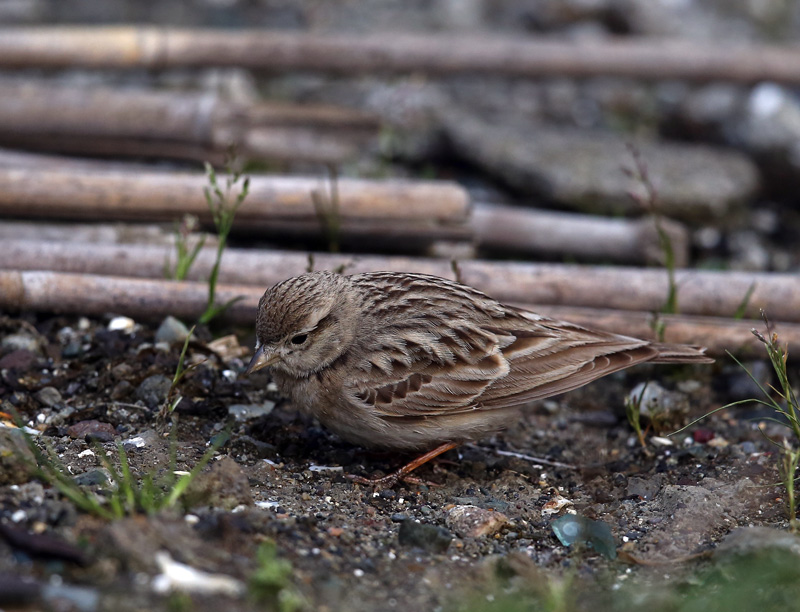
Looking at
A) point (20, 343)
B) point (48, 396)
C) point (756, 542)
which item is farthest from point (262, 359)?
point (756, 542)

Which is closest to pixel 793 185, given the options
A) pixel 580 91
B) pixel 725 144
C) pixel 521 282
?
pixel 725 144

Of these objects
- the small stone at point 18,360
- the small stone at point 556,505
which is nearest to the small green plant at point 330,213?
the small stone at point 18,360

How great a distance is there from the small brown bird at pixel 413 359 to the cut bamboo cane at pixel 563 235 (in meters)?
2.23

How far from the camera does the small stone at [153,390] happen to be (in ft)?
17.5

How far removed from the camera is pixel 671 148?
31.5ft

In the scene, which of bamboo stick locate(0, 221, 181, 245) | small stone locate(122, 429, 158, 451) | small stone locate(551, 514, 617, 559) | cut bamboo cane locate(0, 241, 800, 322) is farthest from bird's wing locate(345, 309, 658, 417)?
bamboo stick locate(0, 221, 181, 245)

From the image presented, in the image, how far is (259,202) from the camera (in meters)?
A: 6.80

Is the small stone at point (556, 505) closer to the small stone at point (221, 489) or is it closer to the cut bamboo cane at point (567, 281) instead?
the small stone at point (221, 489)

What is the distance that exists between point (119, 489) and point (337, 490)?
3.78ft

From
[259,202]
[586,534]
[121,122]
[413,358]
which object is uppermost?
[121,122]

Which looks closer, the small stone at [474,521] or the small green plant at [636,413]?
the small stone at [474,521]

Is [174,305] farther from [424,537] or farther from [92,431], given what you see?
[424,537]

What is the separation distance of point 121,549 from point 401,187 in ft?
13.2

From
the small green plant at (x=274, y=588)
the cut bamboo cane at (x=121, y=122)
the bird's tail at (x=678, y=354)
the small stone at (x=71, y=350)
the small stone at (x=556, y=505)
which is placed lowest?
the small stone at (x=556, y=505)
